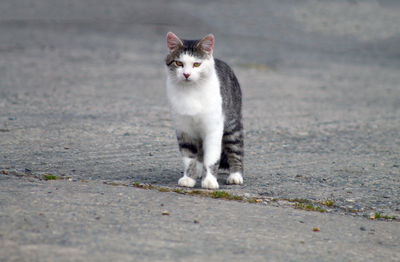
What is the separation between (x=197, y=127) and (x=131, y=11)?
55.5 ft

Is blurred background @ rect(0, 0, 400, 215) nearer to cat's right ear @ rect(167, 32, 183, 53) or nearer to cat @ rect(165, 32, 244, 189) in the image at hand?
cat @ rect(165, 32, 244, 189)

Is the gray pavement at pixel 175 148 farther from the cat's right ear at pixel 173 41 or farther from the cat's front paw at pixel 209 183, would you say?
the cat's right ear at pixel 173 41

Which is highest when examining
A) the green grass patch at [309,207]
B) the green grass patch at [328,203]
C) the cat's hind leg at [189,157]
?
the cat's hind leg at [189,157]

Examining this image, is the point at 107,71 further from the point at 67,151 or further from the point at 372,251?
the point at 372,251

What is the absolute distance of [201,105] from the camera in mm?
5137

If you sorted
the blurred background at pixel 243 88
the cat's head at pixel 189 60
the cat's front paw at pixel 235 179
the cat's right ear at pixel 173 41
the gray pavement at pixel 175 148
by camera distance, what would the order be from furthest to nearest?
1. the blurred background at pixel 243 88
2. the cat's front paw at pixel 235 179
3. the cat's right ear at pixel 173 41
4. the cat's head at pixel 189 60
5. the gray pavement at pixel 175 148

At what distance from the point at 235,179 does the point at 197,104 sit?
87 centimetres

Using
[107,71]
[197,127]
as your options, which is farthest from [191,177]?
[107,71]

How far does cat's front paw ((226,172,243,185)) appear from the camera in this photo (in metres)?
5.46

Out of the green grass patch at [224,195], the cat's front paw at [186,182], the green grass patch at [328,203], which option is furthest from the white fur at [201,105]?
the green grass patch at [328,203]

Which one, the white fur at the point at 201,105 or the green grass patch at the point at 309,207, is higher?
the white fur at the point at 201,105

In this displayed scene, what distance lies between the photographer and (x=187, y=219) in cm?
414

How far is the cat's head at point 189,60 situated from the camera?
512 cm

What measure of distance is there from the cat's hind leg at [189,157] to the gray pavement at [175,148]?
18cm
